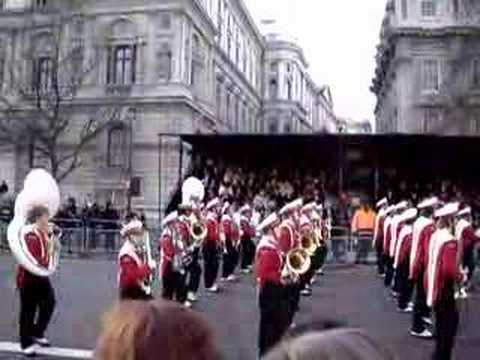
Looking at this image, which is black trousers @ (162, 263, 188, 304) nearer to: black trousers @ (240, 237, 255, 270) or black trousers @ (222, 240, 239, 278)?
black trousers @ (222, 240, 239, 278)

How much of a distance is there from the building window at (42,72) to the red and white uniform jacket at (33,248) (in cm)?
3678

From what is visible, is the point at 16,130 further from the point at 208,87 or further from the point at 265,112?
the point at 265,112

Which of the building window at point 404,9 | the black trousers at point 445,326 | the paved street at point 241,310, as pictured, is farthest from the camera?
the building window at point 404,9

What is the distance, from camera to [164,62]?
1951 inches

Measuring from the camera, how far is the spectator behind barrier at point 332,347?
1714 millimetres

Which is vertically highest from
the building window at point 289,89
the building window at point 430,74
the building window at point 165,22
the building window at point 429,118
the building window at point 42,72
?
the building window at point 289,89

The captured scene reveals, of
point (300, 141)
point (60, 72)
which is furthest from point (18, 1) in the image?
point (300, 141)

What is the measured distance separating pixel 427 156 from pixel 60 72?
22202 mm

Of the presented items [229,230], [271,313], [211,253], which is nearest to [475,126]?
[229,230]

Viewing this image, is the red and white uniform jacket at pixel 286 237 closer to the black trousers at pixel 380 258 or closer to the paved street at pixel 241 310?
the paved street at pixel 241 310

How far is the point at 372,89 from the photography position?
92375 mm

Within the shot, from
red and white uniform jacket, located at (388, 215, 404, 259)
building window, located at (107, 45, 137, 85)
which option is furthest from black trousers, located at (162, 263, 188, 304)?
building window, located at (107, 45, 137, 85)

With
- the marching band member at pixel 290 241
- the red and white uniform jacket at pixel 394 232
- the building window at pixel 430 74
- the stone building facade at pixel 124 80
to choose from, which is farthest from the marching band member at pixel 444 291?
the building window at pixel 430 74

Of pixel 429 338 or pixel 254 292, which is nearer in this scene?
pixel 429 338
